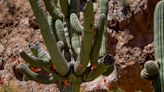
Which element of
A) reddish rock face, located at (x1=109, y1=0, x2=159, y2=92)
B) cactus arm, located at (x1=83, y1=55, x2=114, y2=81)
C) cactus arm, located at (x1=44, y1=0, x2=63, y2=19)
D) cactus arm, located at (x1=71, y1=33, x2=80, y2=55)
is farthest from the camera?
reddish rock face, located at (x1=109, y1=0, x2=159, y2=92)

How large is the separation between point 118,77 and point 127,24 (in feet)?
4.03

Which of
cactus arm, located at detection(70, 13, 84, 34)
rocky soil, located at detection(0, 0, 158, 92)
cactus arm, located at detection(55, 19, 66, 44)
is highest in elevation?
cactus arm, located at detection(70, 13, 84, 34)

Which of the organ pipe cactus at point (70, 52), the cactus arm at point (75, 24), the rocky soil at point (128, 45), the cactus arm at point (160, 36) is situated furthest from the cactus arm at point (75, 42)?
the rocky soil at point (128, 45)

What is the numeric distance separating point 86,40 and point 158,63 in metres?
1.57


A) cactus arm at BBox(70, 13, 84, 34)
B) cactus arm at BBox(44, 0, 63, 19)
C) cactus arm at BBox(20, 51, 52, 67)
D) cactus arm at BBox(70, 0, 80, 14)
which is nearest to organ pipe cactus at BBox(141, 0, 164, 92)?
cactus arm at BBox(70, 13, 84, 34)

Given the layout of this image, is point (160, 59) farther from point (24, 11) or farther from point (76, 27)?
point (24, 11)

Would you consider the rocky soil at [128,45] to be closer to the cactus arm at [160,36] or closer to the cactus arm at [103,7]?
Answer: the cactus arm at [103,7]

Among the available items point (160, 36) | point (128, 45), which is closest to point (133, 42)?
point (128, 45)

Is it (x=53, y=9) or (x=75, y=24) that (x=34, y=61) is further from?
(x=53, y=9)

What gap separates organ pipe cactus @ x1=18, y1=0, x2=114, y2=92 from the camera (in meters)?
7.29

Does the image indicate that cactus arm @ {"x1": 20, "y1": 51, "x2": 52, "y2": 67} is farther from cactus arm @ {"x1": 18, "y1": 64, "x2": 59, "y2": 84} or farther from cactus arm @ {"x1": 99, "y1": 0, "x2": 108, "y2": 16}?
cactus arm @ {"x1": 99, "y1": 0, "x2": 108, "y2": 16}

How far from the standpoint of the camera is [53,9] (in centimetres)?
846

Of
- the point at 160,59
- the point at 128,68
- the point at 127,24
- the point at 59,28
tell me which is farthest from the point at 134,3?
the point at 160,59

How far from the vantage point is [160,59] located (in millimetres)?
6031
